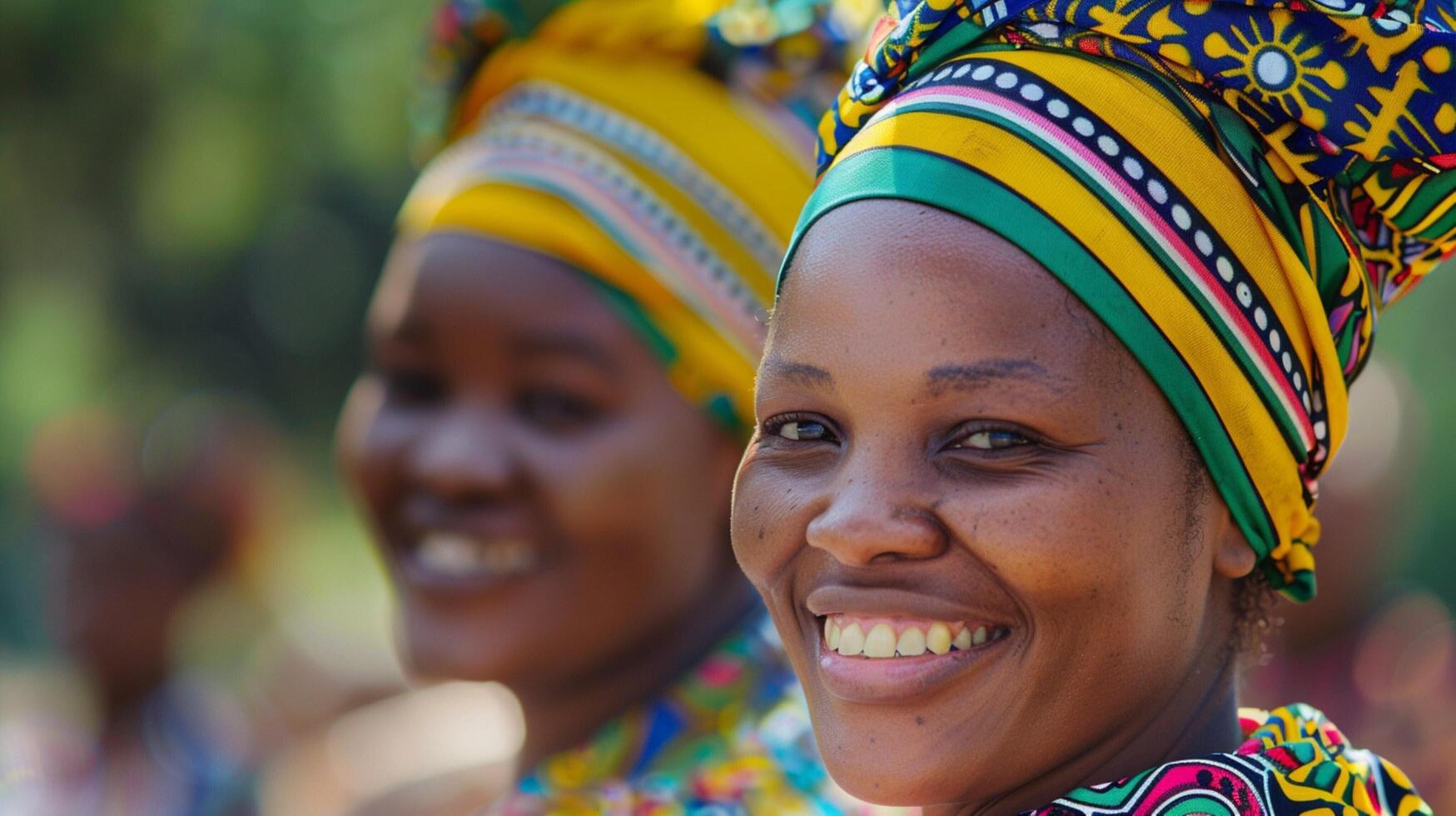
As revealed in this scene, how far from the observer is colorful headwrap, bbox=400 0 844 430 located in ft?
12.2

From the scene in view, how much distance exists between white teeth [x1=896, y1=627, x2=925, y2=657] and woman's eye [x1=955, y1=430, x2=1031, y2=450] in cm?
24

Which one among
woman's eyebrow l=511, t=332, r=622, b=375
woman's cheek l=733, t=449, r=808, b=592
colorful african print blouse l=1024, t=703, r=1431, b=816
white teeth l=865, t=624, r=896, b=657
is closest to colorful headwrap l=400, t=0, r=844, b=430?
woman's eyebrow l=511, t=332, r=622, b=375

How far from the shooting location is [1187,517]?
2.11 m

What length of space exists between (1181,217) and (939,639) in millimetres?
589

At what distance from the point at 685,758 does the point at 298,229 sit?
653 centimetres

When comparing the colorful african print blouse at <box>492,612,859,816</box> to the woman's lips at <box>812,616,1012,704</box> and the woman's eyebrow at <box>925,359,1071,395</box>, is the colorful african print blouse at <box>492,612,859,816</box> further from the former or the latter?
the woman's eyebrow at <box>925,359,1071,395</box>

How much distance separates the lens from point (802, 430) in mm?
2256

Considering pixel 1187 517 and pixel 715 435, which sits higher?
pixel 1187 517

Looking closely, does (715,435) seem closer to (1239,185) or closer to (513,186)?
(513,186)

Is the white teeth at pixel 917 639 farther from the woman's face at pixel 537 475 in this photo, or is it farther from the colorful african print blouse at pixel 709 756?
the woman's face at pixel 537 475

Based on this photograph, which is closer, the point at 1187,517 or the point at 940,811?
the point at 1187,517

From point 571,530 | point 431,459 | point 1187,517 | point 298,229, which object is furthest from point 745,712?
point 298,229

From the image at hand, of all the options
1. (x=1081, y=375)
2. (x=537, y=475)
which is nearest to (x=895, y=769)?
(x=1081, y=375)

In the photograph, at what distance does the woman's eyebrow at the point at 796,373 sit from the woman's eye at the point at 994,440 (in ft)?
0.61
